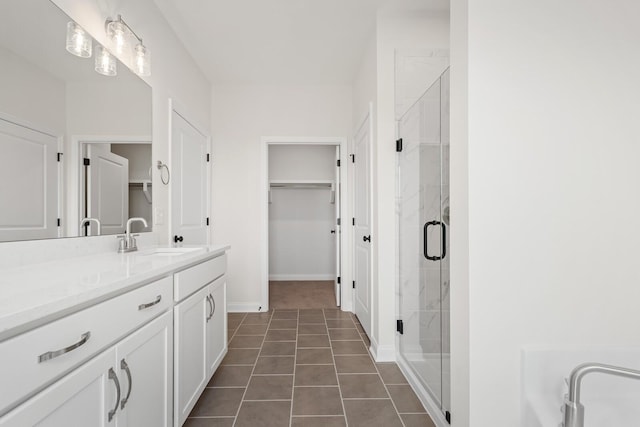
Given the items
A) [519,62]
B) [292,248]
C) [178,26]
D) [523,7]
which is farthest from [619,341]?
[292,248]

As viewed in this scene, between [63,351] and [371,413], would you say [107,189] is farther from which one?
[371,413]

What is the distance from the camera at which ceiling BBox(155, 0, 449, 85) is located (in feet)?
7.49

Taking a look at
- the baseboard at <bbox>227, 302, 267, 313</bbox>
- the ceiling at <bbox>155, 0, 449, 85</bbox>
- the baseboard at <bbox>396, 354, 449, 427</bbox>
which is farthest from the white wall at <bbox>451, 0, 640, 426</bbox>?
the baseboard at <bbox>227, 302, 267, 313</bbox>

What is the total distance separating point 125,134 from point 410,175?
6.23 ft

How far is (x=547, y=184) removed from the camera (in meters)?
1.12

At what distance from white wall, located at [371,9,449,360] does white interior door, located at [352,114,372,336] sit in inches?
9.9

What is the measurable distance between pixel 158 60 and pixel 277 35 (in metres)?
0.99

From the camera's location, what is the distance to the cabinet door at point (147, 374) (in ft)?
3.33

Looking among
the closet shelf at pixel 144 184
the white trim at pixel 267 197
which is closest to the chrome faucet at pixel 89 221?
the closet shelf at pixel 144 184

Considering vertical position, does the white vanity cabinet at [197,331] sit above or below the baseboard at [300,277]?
above

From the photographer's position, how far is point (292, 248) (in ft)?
18.0

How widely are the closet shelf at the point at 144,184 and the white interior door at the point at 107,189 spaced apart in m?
0.05

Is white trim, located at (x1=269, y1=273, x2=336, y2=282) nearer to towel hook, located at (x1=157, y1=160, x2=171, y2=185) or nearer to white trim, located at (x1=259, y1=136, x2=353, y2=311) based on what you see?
white trim, located at (x1=259, y1=136, x2=353, y2=311)

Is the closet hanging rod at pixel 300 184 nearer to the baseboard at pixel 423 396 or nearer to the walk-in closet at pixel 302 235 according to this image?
the walk-in closet at pixel 302 235
